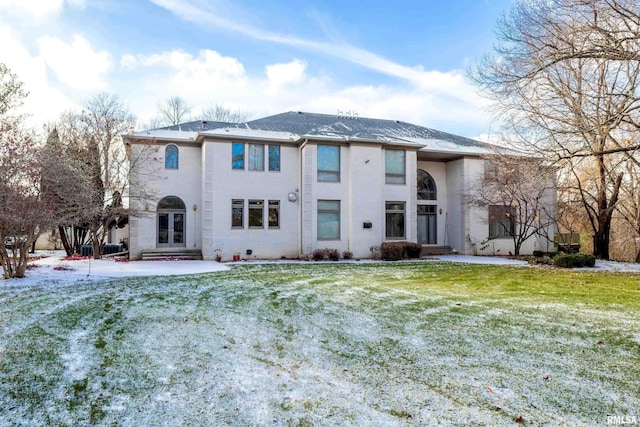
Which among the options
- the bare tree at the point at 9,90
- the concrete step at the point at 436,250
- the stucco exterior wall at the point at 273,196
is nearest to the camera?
the stucco exterior wall at the point at 273,196

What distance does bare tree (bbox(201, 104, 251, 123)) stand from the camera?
111ft

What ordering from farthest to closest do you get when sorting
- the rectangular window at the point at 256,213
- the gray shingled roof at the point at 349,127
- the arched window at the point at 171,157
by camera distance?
the gray shingled roof at the point at 349,127
the arched window at the point at 171,157
the rectangular window at the point at 256,213

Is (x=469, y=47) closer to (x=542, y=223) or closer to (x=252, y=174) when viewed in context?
(x=252, y=174)

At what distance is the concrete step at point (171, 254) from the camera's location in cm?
1550

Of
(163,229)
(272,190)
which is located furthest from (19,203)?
(272,190)

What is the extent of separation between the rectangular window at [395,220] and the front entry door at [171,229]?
352 inches

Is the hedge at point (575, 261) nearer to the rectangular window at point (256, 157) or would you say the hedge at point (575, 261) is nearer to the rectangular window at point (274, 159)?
the rectangular window at point (274, 159)

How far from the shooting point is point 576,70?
9398 mm

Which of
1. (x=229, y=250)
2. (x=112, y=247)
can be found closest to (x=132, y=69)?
(x=229, y=250)

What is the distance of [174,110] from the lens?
108ft

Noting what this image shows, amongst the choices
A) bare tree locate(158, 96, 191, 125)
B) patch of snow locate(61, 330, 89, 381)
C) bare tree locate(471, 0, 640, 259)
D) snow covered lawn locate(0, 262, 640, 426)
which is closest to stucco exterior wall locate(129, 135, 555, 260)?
bare tree locate(471, 0, 640, 259)

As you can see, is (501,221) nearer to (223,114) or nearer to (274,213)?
(274,213)

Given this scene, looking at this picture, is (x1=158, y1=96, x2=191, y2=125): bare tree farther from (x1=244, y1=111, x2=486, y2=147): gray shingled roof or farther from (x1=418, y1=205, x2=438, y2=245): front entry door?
(x1=418, y1=205, x2=438, y2=245): front entry door

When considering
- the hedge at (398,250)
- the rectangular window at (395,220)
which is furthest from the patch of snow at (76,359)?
the rectangular window at (395,220)
